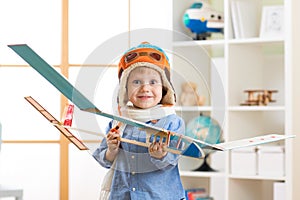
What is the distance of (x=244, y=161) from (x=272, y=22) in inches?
27.1

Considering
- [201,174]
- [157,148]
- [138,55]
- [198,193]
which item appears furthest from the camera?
[198,193]

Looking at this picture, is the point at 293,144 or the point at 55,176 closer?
the point at 293,144

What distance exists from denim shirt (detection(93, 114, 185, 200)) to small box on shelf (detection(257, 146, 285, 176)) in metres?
1.14

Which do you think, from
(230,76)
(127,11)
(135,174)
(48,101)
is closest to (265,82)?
(230,76)

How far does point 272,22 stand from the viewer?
2854 mm

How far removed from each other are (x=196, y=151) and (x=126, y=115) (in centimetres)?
22

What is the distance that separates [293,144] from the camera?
278 centimetres

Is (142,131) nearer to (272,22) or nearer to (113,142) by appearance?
(113,142)

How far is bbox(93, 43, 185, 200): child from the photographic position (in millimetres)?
1626

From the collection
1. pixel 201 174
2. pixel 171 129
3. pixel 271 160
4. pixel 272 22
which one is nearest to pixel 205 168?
pixel 201 174

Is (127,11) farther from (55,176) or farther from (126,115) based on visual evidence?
(126,115)

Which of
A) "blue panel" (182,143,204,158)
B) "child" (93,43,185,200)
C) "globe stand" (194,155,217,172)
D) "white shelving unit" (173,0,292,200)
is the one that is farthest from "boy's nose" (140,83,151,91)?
"globe stand" (194,155,217,172)

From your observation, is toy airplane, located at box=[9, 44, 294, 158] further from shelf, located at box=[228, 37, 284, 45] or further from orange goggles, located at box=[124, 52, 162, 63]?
shelf, located at box=[228, 37, 284, 45]

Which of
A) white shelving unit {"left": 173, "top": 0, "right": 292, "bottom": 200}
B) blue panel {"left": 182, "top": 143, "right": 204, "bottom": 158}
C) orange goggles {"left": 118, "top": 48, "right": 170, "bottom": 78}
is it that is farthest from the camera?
white shelving unit {"left": 173, "top": 0, "right": 292, "bottom": 200}
